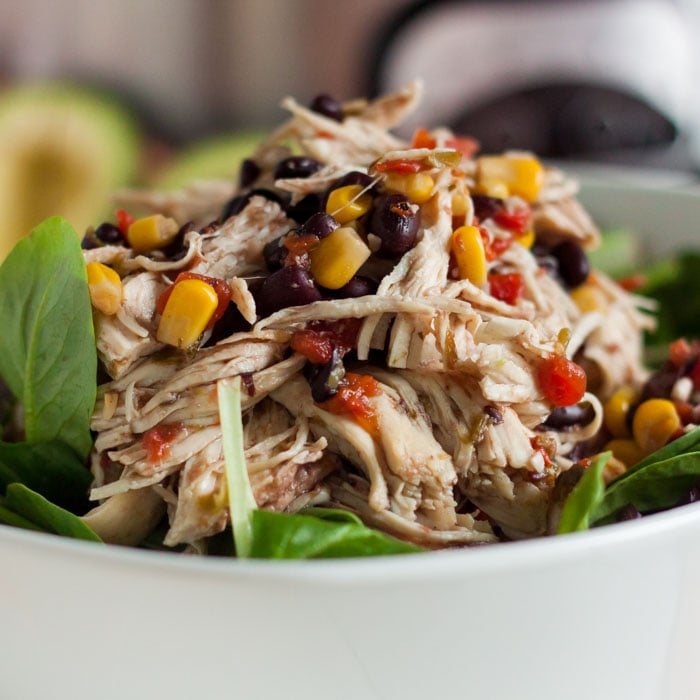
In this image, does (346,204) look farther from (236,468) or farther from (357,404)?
(236,468)

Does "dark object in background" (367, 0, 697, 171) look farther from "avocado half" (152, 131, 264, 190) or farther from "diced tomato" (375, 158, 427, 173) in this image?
"diced tomato" (375, 158, 427, 173)

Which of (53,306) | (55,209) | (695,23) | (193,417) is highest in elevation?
(695,23)

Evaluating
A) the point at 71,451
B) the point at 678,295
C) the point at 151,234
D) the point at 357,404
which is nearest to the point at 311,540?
the point at 357,404

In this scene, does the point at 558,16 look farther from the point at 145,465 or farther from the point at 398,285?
the point at 145,465

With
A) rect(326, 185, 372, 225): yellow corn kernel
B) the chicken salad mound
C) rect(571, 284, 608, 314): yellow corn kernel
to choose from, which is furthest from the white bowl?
rect(571, 284, 608, 314): yellow corn kernel

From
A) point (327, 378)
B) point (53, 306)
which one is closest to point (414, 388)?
point (327, 378)

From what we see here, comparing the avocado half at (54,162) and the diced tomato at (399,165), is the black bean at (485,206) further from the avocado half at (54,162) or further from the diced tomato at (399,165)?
the avocado half at (54,162)

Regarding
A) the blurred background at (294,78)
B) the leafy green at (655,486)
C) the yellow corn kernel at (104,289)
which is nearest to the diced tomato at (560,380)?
the leafy green at (655,486)
